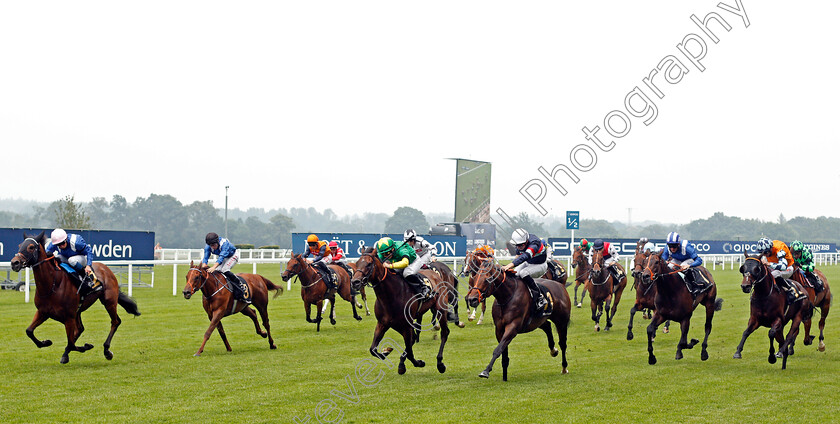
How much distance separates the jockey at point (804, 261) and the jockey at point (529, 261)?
407 cm

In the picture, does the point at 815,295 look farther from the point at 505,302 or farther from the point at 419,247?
the point at 419,247

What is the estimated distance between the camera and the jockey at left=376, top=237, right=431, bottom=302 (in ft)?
31.1

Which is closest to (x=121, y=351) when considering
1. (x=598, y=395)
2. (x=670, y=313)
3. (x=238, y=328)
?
(x=238, y=328)

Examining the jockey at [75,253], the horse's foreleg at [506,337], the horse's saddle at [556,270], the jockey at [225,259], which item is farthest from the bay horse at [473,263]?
the jockey at [75,253]

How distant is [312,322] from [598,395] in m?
7.71

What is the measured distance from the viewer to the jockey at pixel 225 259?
11109 millimetres

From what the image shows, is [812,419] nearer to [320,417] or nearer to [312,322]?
[320,417]

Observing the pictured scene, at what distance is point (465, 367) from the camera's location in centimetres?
992

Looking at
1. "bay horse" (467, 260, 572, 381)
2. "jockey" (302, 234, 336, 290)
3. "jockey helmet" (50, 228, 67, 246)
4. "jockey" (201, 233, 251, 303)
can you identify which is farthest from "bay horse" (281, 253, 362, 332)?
"bay horse" (467, 260, 572, 381)

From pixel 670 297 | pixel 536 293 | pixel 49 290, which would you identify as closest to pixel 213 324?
pixel 49 290

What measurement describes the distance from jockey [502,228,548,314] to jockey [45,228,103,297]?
17.7 ft

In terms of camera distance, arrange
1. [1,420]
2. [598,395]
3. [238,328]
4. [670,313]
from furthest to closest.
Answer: [238,328]
[670,313]
[598,395]
[1,420]

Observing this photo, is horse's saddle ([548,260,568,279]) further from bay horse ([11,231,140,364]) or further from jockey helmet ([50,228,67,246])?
jockey helmet ([50,228,67,246])

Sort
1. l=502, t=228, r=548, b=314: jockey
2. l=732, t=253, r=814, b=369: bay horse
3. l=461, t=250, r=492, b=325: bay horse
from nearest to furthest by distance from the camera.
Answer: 1. l=502, t=228, r=548, b=314: jockey
2. l=732, t=253, r=814, b=369: bay horse
3. l=461, t=250, r=492, b=325: bay horse
